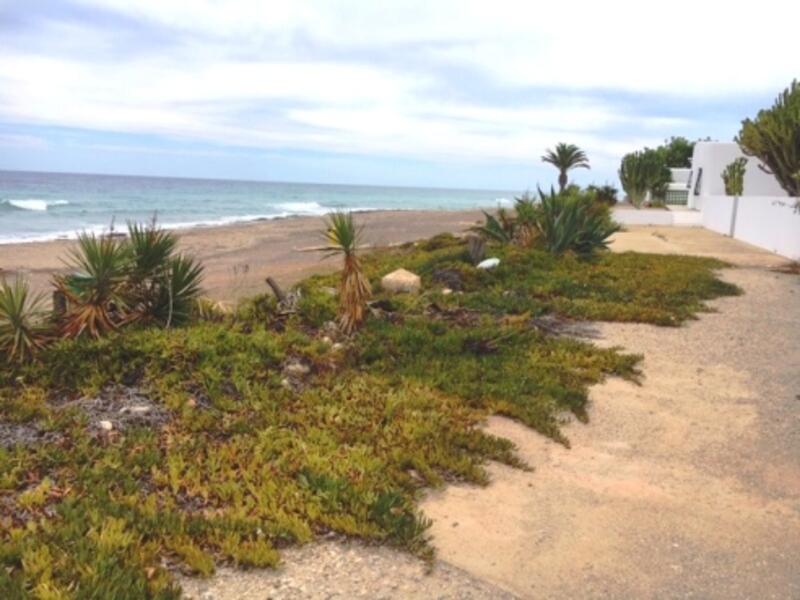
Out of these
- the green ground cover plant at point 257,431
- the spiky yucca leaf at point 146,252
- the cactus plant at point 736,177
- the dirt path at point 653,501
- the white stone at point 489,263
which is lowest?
the dirt path at point 653,501

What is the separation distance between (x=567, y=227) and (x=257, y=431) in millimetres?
10802

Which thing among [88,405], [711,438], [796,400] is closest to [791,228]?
[796,400]

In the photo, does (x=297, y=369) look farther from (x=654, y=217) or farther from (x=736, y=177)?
(x=654, y=217)

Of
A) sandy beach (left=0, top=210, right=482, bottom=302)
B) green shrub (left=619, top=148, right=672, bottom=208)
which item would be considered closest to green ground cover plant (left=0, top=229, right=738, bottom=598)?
sandy beach (left=0, top=210, right=482, bottom=302)

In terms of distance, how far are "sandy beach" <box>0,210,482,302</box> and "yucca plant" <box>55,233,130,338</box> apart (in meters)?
2.52

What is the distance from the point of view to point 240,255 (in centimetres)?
2212

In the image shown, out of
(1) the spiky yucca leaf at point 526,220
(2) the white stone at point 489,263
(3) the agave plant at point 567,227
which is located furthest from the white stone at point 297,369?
(1) the spiky yucca leaf at point 526,220

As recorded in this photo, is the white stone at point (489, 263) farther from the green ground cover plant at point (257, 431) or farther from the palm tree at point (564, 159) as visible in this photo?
the palm tree at point (564, 159)

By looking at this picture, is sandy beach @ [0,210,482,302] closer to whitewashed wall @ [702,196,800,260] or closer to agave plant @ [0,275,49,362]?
agave plant @ [0,275,49,362]

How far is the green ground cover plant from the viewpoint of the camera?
323cm

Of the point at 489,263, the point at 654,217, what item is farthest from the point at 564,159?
the point at 489,263

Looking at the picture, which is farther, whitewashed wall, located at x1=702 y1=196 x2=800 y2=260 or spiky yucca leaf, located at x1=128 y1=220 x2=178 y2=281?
whitewashed wall, located at x1=702 y1=196 x2=800 y2=260

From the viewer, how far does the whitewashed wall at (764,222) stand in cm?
1758

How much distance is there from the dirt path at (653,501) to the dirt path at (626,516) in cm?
1
